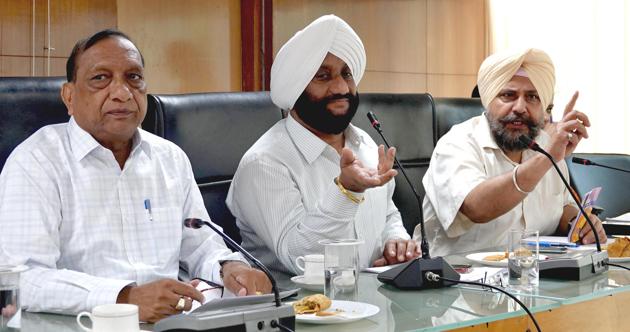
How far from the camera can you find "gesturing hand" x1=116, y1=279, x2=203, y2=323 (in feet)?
6.38

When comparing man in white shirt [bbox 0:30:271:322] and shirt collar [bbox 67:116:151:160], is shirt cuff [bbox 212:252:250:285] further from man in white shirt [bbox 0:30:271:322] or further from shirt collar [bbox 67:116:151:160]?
shirt collar [bbox 67:116:151:160]

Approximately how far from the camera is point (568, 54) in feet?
20.4

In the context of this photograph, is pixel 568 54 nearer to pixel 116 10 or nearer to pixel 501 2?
pixel 501 2

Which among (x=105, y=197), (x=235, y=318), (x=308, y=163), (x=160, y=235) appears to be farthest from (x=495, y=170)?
(x=235, y=318)

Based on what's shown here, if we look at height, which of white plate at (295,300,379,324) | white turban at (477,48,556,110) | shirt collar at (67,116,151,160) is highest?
white turban at (477,48,556,110)

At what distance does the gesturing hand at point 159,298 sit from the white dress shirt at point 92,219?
66 millimetres

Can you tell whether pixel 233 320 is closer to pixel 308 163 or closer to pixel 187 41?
pixel 308 163

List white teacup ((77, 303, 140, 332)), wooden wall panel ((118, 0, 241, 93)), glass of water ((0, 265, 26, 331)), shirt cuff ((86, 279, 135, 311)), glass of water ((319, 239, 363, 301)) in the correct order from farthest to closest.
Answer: wooden wall panel ((118, 0, 241, 93)) → glass of water ((319, 239, 363, 301)) → shirt cuff ((86, 279, 135, 311)) → glass of water ((0, 265, 26, 331)) → white teacup ((77, 303, 140, 332))

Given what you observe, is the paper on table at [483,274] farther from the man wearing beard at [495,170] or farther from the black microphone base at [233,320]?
the black microphone base at [233,320]

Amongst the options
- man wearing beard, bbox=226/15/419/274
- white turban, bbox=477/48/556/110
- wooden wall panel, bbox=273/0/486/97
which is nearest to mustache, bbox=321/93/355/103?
man wearing beard, bbox=226/15/419/274

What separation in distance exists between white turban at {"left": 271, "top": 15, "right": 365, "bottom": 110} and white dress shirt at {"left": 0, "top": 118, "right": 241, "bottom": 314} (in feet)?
1.85

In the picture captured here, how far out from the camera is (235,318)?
1.62 m

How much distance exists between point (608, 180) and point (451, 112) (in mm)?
874

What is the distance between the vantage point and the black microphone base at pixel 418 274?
2.28 metres
